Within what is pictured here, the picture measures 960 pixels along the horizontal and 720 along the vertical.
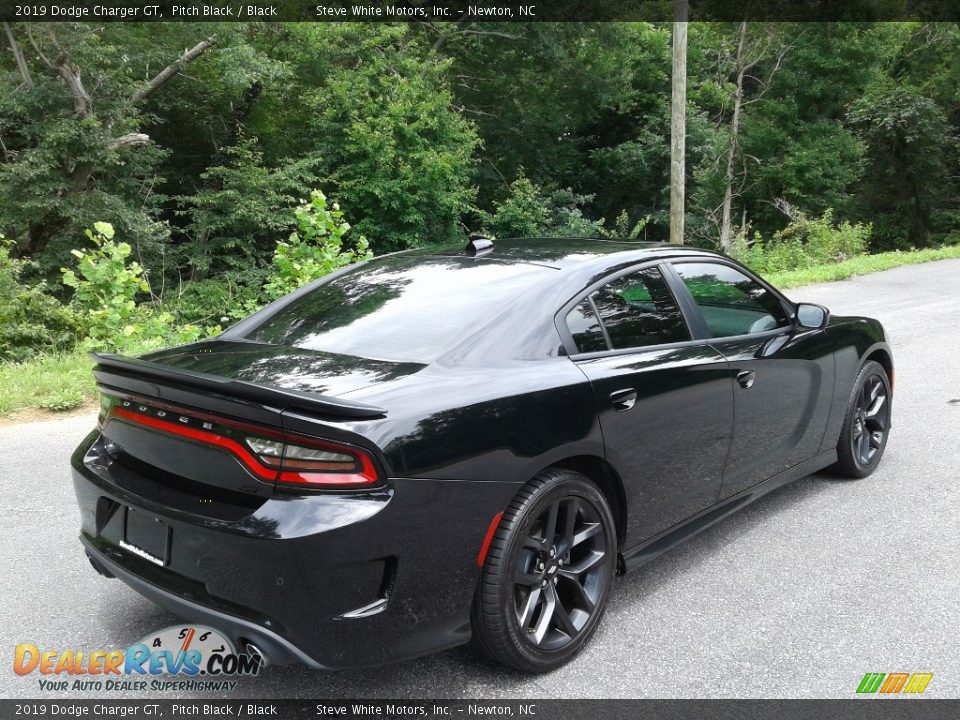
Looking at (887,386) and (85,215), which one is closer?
(887,386)

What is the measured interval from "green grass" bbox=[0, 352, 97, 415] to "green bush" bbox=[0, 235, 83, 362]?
7.91 ft

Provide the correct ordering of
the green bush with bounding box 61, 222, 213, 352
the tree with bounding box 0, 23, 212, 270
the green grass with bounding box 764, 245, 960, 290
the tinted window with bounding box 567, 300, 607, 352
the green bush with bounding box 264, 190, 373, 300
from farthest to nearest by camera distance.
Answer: the tree with bounding box 0, 23, 212, 270 → the green grass with bounding box 764, 245, 960, 290 → the green bush with bounding box 264, 190, 373, 300 → the green bush with bounding box 61, 222, 213, 352 → the tinted window with bounding box 567, 300, 607, 352

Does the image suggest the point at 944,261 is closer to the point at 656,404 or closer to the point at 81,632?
the point at 656,404

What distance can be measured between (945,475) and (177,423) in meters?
4.42

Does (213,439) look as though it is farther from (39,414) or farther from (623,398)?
(39,414)

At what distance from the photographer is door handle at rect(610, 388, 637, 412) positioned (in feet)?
10.1

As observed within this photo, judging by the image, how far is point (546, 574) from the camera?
113 inches

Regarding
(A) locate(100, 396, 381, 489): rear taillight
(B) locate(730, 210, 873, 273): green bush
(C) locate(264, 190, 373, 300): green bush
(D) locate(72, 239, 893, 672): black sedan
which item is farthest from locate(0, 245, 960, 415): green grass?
(B) locate(730, 210, 873, 273): green bush

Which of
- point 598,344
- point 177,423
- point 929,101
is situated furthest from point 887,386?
point 929,101

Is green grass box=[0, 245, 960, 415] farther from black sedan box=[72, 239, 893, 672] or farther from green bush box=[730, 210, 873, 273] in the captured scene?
green bush box=[730, 210, 873, 273]

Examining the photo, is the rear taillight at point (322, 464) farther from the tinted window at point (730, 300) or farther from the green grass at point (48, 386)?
the green grass at point (48, 386)

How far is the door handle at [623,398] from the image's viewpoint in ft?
10.1

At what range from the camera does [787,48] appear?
31.5m

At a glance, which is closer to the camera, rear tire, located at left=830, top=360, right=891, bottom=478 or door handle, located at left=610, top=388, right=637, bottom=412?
door handle, located at left=610, top=388, right=637, bottom=412
